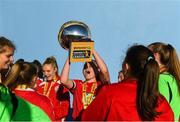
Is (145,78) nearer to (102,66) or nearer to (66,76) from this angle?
(102,66)

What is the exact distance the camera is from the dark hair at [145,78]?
11.5 feet

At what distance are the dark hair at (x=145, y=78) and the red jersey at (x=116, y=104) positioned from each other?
49mm

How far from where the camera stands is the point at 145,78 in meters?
3.57

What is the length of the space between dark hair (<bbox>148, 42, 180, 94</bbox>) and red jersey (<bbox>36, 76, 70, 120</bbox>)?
8.72ft

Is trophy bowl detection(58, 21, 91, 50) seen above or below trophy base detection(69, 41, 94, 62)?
above

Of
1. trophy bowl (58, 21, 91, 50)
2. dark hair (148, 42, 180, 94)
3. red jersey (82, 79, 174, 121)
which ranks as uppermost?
trophy bowl (58, 21, 91, 50)

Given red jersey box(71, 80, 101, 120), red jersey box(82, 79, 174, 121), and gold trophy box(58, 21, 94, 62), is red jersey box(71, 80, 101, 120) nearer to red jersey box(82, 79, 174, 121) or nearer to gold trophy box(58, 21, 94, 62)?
gold trophy box(58, 21, 94, 62)

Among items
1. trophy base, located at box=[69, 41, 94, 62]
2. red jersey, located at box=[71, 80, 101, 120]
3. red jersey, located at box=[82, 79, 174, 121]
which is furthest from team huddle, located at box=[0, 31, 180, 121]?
red jersey, located at box=[71, 80, 101, 120]

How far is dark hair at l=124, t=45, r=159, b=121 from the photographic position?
351 centimetres

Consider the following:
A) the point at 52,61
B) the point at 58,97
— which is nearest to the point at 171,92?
the point at 58,97

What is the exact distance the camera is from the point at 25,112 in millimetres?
3299

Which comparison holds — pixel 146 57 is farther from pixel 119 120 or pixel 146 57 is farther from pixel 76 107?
pixel 76 107

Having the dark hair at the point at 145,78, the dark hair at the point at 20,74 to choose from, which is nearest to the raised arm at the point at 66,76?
the dark hair at the point at 20,74

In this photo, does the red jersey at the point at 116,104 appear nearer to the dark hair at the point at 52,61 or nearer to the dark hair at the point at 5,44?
the dark hair at the point at 5,44
